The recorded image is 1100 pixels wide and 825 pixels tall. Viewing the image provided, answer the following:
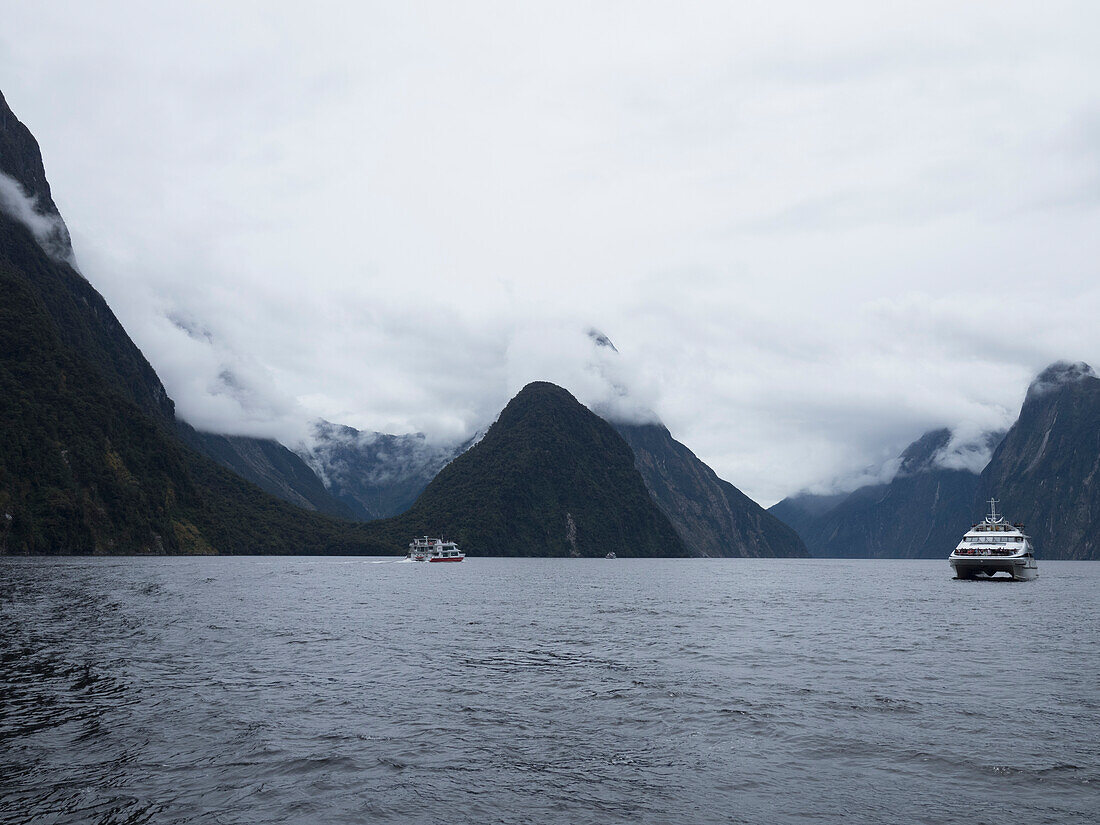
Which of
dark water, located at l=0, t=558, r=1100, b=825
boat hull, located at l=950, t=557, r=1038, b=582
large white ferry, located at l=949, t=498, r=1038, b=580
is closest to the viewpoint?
dark water, located at l=0, t=558, r=1100, b=825

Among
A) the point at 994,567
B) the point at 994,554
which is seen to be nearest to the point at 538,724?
the point at 994,554

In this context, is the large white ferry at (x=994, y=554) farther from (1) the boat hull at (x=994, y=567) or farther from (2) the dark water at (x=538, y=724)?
(2) the dark water at (x=538, y=724)

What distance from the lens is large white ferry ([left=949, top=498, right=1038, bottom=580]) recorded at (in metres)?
147

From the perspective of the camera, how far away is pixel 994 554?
485 ft

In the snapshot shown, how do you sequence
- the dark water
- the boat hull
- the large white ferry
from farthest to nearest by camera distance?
the large white ferry < the boat hull < the dark water

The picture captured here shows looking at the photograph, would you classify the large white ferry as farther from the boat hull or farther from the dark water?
the dark water

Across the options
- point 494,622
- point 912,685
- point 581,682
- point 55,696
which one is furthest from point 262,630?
point 912,685

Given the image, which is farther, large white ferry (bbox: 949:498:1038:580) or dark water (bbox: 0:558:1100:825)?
large white ferry (bbox: 949:498:1038:580)

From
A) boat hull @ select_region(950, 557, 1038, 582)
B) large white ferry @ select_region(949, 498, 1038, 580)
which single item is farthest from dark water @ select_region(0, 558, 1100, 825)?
large white ferry @ select_region(949, 498, 1038, 580)

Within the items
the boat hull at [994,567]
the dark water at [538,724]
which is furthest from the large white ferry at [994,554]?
the dark water at [538,724]

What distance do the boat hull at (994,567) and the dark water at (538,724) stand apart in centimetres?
9464

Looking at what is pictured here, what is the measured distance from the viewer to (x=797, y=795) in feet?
70.6

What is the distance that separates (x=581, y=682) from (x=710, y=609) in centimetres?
5219

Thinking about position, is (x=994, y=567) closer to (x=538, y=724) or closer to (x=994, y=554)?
(x=994, y=554)
